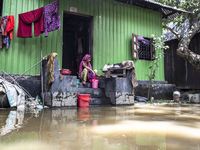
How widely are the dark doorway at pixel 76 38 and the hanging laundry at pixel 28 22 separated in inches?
90.9

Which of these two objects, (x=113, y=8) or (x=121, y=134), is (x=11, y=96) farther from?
(x=113, y=8)

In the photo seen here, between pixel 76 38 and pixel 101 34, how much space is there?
104 inches

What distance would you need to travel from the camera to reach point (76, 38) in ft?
32.0

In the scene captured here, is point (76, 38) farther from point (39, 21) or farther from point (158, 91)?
point (158, 91)

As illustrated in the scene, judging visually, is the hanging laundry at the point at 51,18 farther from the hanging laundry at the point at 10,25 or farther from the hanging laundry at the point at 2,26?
the hanging laundry at the point at 2,26

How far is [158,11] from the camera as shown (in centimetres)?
901

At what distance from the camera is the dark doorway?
875 centimetres

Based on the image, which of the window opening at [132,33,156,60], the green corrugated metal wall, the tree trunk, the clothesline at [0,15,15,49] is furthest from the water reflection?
the tree trunk

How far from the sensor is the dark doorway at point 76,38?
8.75m

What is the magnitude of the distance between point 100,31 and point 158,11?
142 inches

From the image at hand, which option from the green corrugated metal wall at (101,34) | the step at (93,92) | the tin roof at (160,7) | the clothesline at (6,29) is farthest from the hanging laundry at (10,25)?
the tin roof at (160,7)

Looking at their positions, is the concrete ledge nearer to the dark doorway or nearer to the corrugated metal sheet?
the corrugated metal sheet

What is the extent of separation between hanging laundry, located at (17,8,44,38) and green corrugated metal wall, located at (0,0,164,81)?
0.82ft

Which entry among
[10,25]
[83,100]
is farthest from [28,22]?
[83,100]
